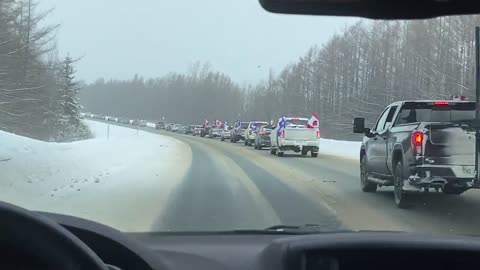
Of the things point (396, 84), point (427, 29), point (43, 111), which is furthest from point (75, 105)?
point (427, 29)

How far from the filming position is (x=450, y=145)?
11469 millimetres

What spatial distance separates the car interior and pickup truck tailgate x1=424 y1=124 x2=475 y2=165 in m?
7.68

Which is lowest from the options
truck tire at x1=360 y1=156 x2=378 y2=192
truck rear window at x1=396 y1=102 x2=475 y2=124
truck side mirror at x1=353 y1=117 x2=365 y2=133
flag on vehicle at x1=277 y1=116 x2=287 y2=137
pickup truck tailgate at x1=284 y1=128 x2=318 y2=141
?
truck tire at x1=360 y1=156 x2=378 y2=192

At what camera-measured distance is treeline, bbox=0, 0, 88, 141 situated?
1265 inches

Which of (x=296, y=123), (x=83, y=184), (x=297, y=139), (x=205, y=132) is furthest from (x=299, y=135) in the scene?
(x=205, y=132)

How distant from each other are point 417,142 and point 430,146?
23 cm

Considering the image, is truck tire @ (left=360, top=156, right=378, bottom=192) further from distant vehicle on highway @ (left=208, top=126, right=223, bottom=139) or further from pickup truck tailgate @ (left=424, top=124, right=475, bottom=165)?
distant vehicle on highway @ (left=208, top=126, right=223, bottom=139)

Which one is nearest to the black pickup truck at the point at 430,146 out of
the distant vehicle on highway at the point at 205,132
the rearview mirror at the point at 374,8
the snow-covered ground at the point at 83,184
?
the snow-covered ground at the point at 83,184

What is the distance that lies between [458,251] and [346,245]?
1.91ft

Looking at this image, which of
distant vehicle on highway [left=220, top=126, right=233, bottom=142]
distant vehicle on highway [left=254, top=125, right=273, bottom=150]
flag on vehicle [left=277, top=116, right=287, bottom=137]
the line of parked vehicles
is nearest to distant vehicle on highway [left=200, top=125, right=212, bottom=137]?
distant vehicle on highway [left=220, top=126, right=233, bottom=142]

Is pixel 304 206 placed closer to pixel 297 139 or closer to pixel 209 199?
pixel 209 199

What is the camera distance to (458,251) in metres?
3.38

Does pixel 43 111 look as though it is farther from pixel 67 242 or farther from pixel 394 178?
pixel 67 242

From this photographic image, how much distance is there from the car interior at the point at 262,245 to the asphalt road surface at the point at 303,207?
14.4ft
